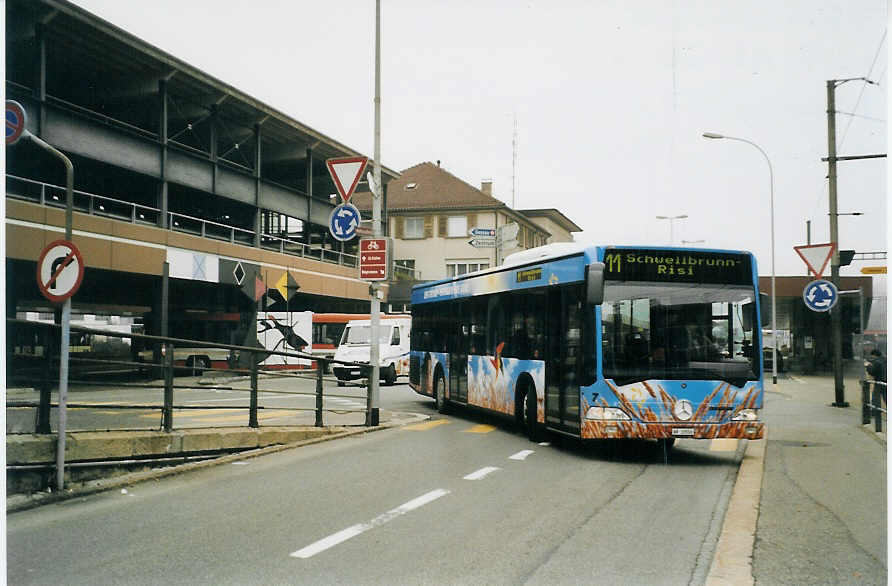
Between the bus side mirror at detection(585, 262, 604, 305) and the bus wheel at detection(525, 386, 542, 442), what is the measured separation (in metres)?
2.83

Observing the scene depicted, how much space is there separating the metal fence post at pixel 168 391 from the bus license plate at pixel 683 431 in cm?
628

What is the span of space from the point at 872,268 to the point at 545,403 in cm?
552

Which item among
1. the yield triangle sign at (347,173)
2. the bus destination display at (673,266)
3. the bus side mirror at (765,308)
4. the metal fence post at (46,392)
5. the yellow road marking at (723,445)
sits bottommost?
the yellow road marking at (723,445)

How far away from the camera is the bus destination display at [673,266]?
10.6 m

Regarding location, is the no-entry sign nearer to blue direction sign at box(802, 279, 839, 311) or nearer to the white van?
blue direction sign at box(802, 279, 839, 311)

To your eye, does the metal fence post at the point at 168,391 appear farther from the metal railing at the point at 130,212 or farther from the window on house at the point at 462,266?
the window on house at the point at 462,266

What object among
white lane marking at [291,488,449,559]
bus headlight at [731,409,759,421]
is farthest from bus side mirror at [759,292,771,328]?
white lane marking at [291,488,449,559]

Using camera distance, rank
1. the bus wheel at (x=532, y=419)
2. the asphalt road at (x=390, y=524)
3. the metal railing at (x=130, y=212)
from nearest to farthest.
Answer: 1. the asphalt road at (x=390, y=524)
2. the metal railing at (x=130, y=212)
3. the bus wheel at (x=532, y=419)

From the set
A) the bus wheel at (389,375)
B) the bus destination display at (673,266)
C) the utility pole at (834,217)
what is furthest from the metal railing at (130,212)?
the utility pole at (834,217)

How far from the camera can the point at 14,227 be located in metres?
6.89

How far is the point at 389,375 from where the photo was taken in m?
29.3

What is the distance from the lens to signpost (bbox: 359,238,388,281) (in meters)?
14.4

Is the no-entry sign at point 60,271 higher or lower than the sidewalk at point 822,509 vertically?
higher

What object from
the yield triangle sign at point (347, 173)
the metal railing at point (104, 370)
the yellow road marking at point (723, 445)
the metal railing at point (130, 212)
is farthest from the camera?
the yield triangle sign at point (347, 173)
